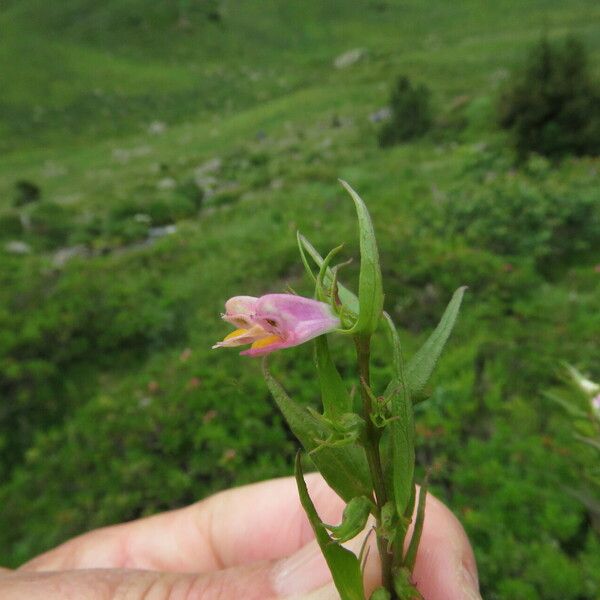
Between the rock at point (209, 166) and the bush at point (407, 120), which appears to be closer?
the bush at point (407, 120)

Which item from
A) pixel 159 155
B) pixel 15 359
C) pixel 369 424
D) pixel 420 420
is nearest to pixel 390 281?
pixel 420 420

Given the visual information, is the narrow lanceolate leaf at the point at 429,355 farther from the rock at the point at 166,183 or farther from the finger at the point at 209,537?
the rock at the point at 166,183

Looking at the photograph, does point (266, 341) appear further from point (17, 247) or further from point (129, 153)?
point (129, 153)

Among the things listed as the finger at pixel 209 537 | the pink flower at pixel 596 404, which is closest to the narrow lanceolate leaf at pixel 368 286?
the finger at pixel 209 537

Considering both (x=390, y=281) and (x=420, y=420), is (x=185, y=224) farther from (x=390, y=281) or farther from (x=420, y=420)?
(x=420, y=420)

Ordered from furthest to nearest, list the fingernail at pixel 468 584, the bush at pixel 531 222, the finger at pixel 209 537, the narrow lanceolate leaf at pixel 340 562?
the bush at pixel 531 222
the finger at pixel 209 537
the fingernail at pixel 468 584
the narrow lanceolate leaf at pixel 340 562

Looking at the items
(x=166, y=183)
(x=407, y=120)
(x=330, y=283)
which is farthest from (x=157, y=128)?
(x=330, y=283)
